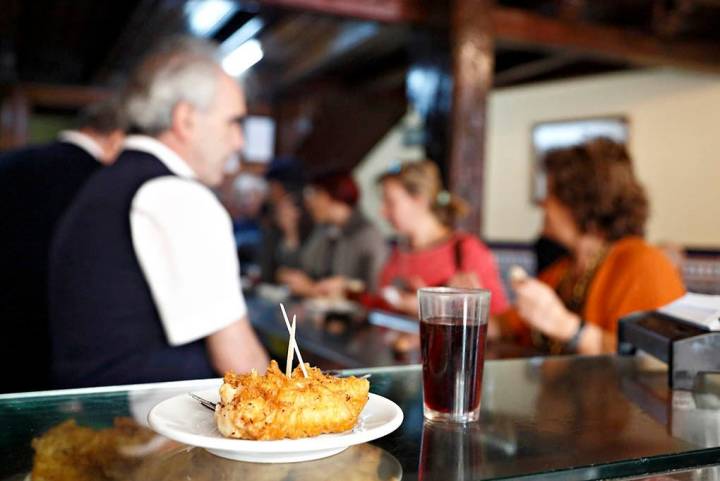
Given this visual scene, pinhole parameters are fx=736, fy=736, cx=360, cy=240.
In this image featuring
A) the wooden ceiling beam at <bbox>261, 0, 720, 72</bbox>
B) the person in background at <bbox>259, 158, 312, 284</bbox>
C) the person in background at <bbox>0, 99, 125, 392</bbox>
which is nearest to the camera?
the person in background at <bbox>0, 99, 125, 392</bbox>

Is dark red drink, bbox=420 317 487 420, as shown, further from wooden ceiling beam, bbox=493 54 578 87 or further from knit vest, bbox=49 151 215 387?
wooden ceiling beam, bbox=493 54 578 87

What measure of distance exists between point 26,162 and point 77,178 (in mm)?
169

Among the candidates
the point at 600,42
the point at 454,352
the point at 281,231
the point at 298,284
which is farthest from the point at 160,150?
the point at 600,42

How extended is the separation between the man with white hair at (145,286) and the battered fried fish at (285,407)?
791 mm

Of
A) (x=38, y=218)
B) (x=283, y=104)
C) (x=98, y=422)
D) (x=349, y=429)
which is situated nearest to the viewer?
(x=349, y=429)

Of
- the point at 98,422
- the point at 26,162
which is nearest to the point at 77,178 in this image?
the point at 26,162

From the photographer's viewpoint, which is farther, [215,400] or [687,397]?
[687,397]

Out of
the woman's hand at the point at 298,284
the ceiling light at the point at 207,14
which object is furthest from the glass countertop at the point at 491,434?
the ceiling light at the point at 207,14

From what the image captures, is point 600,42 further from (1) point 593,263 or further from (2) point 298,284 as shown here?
(1) point 593,263

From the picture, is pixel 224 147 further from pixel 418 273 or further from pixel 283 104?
pixel 283 104

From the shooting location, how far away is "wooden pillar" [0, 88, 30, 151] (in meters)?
7.99

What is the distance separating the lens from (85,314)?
158cm

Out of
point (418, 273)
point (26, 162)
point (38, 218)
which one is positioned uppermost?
point (26, 162)

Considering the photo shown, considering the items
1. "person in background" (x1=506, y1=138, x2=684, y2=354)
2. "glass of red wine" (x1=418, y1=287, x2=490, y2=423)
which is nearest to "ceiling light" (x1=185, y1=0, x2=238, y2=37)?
"person in background" (x1=506, y1=138, x2=684, y2=354)
